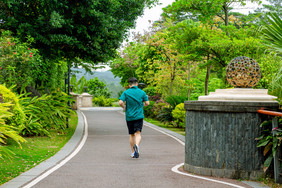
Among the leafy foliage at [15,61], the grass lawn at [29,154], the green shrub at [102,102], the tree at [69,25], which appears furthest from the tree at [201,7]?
the green shrub at [102,102]

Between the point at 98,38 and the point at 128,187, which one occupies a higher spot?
the point at 98,38

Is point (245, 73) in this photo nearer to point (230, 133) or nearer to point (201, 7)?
point (230, 133)

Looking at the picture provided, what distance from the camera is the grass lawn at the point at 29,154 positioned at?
7.17 m

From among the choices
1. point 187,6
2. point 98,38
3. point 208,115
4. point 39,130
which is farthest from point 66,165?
point 187,6

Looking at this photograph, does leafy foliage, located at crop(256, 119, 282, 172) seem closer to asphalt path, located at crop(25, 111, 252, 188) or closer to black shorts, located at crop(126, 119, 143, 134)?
asphalt path, located at crop(25, 111, 252, 188)

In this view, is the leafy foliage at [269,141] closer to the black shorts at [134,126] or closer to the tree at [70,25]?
the black shorts at [134,126]

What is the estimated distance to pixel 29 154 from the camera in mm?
9414

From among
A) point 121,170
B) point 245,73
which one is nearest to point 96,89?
point 121,170

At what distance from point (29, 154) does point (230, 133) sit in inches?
213

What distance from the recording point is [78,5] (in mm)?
14211

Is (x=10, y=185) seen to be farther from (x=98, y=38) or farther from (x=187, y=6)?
(x=187, y=6)

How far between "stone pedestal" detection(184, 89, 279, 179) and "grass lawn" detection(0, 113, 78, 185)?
11.6ft

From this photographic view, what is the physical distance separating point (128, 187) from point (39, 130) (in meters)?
8.01

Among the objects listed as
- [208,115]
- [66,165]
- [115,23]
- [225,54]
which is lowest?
[66,165]
